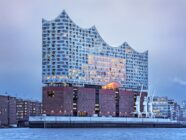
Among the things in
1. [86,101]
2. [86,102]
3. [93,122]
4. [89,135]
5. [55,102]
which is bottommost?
[89,135]

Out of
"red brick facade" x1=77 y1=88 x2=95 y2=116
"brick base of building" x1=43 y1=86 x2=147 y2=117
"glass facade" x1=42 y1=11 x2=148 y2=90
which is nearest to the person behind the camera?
"brick base of building" x1=43 y1=86 x2=147 y2=117

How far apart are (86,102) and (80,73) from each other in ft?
28.0

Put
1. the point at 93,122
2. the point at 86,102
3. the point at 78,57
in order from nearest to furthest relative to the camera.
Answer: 1. the point at 93,122
2. the point at 86,102
3. the point at 78,57

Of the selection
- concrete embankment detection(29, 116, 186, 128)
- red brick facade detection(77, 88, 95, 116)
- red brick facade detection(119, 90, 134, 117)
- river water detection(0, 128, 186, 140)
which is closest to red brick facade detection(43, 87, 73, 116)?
concrete embankment detection(29, 116, 186, 128)

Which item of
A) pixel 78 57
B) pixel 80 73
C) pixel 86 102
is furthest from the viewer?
pixel 78 57

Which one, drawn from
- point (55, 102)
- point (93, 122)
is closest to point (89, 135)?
point (55, 102)

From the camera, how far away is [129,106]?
540 ft

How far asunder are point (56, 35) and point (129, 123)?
31.4 meters

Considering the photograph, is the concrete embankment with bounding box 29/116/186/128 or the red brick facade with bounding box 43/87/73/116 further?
the red brick facade with bounding box 43/87/73/116

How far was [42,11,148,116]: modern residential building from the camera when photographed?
144 meters

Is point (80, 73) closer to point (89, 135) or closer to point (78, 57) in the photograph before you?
point (78, 57)

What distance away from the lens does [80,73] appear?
502ft

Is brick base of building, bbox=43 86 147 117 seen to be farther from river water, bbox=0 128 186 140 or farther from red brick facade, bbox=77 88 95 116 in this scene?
river water, bbox=0 128 186 140

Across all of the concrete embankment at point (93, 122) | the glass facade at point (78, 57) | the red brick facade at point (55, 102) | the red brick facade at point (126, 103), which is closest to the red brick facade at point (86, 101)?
the concrete embankment at point (93, 122)
